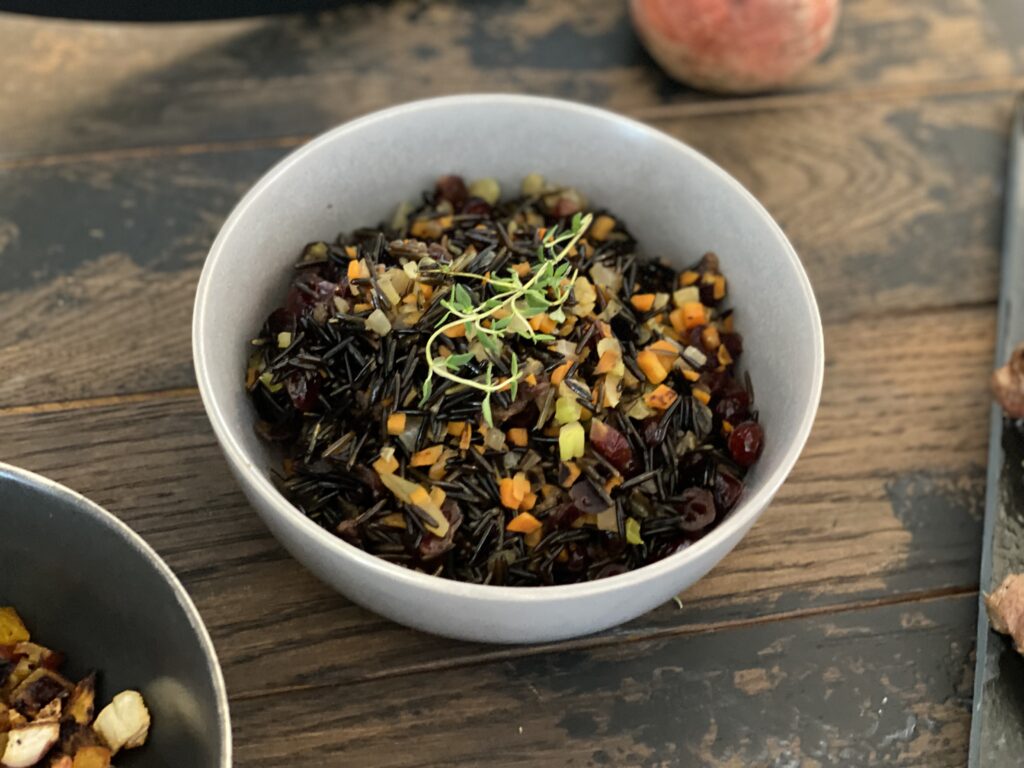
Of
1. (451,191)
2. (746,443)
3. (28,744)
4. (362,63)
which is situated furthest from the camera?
(362,63)

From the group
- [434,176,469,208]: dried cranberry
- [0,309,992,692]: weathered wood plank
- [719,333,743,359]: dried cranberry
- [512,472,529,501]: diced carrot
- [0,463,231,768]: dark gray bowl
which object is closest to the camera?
[0,463,231,768]: dark gray bowl

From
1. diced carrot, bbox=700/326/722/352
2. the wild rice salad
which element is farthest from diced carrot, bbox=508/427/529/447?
diced carrot, bbox=700/326/722/352

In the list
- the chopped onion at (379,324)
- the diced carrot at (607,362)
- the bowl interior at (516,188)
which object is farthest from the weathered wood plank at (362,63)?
the diced carrot at (607,362)

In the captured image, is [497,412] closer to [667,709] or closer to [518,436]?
[518,436]

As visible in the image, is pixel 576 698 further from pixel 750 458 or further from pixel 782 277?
pixel 782 277

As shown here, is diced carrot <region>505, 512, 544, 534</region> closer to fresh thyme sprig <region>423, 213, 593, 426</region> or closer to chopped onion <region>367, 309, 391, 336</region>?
fresh thyme sprig <region>423, 213, 593, 426</region>

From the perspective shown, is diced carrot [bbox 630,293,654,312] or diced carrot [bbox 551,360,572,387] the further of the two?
diced carrot [bbox 630,293,654,312]

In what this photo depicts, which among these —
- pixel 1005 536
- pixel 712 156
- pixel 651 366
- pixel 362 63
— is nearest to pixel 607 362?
pixel 651 366
